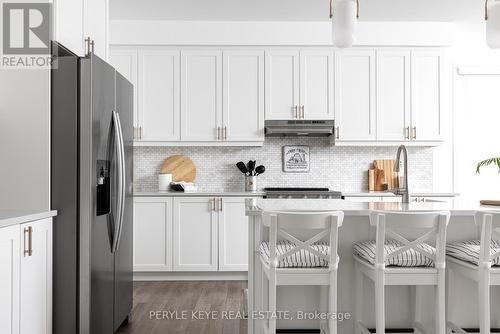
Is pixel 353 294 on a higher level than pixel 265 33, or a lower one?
lower

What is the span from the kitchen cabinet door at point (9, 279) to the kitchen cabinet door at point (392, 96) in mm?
3862

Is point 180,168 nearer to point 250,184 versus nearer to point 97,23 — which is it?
point 250,184

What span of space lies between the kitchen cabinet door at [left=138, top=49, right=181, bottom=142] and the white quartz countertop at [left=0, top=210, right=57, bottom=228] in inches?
102

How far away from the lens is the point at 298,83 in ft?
16.0

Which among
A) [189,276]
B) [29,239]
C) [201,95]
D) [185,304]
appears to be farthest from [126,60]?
[29,239]

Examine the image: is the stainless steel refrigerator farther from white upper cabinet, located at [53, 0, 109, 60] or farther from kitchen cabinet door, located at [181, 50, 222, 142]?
kitchen cabinet door, located at [181, 50, 222, 142]

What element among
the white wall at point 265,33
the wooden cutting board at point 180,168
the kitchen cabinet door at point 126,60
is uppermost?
the white wall at point 265,33

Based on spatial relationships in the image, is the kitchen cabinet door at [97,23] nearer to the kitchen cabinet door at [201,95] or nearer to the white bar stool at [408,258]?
the kitchen cabinet door at [201,95]

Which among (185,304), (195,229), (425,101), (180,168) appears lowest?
(185,304)

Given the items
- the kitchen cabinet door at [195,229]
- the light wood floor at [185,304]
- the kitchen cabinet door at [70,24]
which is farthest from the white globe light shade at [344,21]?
the kitchen cabinet door at [195,229]

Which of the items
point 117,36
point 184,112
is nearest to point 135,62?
point 117,36

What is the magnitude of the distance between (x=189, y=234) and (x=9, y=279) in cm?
276

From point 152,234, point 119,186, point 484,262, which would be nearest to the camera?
point 484,262

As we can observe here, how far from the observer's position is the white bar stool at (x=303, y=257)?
2.17 metres
